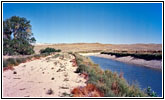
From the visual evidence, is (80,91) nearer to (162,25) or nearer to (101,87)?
(101,87)

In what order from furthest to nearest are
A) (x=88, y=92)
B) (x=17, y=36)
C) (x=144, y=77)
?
(x=17, y=36) < (x=144, y=77) < (x=88, y=92)

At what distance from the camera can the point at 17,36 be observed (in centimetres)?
2722

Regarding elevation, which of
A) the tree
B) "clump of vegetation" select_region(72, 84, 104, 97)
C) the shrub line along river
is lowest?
the shrub line along river

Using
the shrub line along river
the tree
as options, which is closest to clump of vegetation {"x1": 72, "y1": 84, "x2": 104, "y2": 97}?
the shrub line along river

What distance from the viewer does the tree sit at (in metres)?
25.4

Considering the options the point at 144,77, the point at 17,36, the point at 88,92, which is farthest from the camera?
the point at 17,36

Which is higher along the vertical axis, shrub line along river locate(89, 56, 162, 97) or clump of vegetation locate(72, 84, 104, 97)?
clump of vegetation locate(72, 84, 104, 97)

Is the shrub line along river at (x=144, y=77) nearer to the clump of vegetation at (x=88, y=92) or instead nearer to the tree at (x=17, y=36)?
the clump of vegetation at (x=88, y=92)

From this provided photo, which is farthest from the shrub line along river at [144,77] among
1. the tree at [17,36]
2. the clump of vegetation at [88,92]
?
the tree at [17,36]

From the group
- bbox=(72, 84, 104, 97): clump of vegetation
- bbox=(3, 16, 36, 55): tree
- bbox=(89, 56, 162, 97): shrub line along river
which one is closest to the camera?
bbox=(72, 84, 104, 97): clump of vegetation

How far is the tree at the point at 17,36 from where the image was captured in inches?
1001

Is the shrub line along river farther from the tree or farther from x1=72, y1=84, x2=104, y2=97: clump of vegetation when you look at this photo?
the tree

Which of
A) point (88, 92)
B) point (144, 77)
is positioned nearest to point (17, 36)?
point (144, 77)

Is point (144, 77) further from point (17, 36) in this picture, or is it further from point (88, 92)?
point (17, 36)
